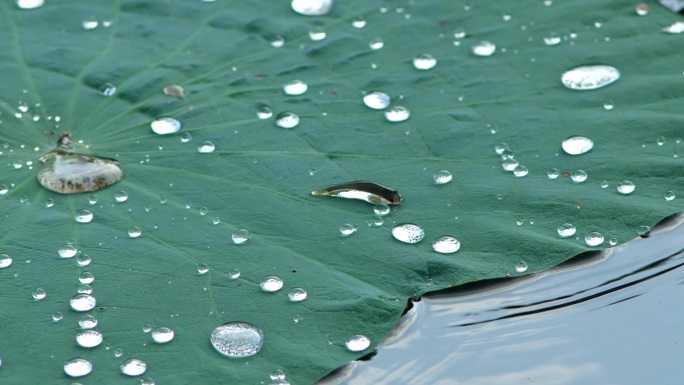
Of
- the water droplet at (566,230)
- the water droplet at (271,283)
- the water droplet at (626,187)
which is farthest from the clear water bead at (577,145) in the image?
the water droplet at (271,283)

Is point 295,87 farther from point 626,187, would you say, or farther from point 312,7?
point 626,187

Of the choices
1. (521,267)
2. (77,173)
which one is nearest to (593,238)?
(521,267)

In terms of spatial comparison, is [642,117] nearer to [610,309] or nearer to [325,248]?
[610,309]

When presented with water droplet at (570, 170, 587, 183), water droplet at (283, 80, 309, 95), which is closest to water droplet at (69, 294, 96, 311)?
water droplet at (283, 80, 309, 95)

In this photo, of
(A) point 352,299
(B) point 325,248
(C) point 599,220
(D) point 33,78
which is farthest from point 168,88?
(C) point 599,220

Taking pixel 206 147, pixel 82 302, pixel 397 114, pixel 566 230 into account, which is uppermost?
pixel 397 114

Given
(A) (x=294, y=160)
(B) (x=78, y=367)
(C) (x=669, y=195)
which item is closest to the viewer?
(B) (x=78, y=367)

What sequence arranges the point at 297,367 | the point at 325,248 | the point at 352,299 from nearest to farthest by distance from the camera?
the point at 297,367, the point at 352,299, the point at 325,248
